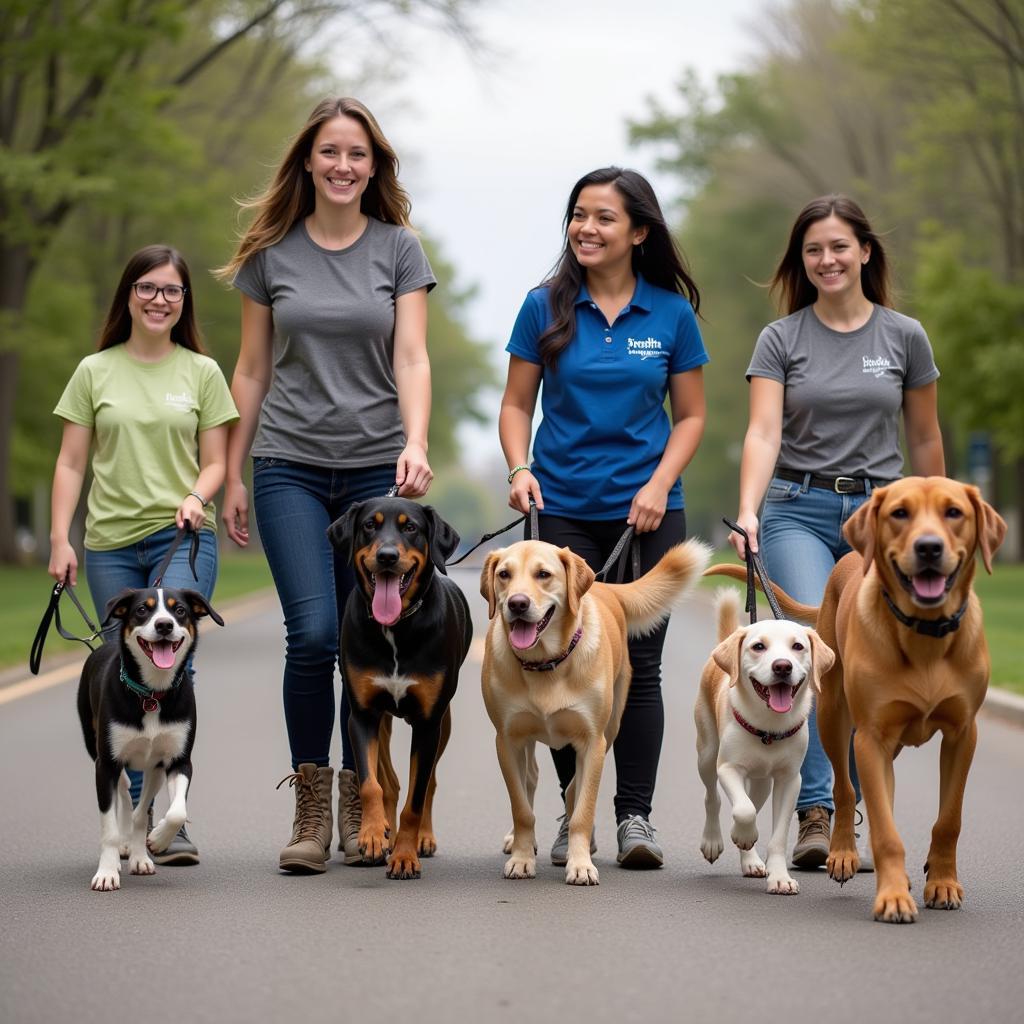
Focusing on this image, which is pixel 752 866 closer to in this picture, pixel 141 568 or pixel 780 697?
pixel 780 697

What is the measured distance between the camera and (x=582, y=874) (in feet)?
21.5

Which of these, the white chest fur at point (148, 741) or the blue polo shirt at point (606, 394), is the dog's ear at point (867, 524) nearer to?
the blue polo shirt at point (606, 394)

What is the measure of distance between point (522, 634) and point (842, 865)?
1.40 meters

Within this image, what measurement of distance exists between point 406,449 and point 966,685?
221 cm

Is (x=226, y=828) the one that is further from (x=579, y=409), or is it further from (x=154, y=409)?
(x=579, y=409)

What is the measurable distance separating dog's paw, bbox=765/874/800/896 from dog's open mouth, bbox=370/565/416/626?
1623 millimetres

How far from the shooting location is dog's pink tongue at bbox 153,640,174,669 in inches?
265

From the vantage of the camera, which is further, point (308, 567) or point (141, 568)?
point (141, 568)

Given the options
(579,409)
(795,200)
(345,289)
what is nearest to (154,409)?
(345,289)

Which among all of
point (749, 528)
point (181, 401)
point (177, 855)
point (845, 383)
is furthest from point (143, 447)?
point (845, 383)

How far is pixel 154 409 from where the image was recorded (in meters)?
7.43

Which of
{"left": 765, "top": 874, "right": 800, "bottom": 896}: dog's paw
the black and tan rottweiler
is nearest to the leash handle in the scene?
the black and tan rottweiler

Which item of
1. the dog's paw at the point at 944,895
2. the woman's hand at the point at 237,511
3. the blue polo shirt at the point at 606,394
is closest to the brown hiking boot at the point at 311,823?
the woman's hand at the point at 237,511

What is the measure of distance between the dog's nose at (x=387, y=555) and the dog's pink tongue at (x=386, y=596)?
0.07m
